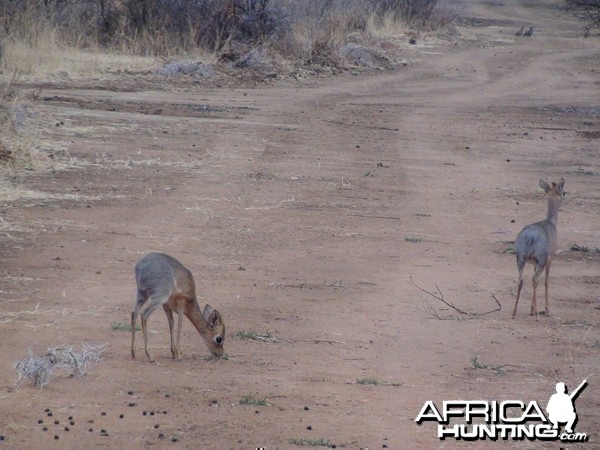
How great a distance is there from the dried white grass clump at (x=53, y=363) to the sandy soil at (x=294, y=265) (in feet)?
0.27

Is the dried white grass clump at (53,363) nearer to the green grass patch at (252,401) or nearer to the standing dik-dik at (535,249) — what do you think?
the green grass patch at (252,401)

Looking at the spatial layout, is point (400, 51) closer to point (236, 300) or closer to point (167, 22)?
point (167, 22)

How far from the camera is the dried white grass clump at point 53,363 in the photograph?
698 cm

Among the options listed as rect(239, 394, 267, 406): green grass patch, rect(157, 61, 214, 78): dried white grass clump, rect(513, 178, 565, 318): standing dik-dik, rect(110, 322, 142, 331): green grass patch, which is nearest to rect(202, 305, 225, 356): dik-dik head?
rect(110, 322, 142, 331): green grass patch

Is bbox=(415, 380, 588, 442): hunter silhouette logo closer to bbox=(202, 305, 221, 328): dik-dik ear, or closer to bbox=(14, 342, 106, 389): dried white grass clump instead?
bbox=(202, 305, 221, 328): dik-dik ear

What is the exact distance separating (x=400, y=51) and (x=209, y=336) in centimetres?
2969

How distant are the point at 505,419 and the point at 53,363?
286cm

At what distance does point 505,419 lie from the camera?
6.54m

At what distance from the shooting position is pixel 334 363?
785 cm

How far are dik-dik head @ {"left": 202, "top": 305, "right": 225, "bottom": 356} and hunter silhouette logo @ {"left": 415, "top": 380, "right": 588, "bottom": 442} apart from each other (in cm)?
165

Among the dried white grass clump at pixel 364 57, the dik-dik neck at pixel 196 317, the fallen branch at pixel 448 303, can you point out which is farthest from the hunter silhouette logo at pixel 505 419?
the dried white grass clump at pixel 364 57

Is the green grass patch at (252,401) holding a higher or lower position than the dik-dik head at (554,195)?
lower

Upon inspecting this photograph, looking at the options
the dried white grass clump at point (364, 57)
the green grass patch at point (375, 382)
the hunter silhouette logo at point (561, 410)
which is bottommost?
the dried white grass clump at point (364, 57)

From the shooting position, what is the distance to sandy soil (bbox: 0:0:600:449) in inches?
266
